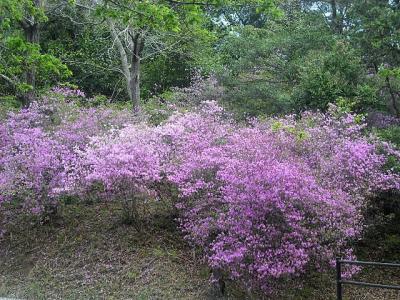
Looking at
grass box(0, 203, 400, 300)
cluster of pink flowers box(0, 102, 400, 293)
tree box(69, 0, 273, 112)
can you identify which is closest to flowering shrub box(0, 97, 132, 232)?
cluster of pink flowers box(0, 102, 400, 293)

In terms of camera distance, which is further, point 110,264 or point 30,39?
point 30,39

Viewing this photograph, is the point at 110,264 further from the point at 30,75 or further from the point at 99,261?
the point at 30,75

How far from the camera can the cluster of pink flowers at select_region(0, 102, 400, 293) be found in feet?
20.5

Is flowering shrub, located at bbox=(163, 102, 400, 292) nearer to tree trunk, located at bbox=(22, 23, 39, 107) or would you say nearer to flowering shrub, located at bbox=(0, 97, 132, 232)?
flowering shrub, located at bbox=(0, 97, 132, 232)

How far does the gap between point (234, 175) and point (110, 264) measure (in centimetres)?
301

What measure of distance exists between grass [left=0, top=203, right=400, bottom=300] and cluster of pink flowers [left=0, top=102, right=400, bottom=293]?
736 mm

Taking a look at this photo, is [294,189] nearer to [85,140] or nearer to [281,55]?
[85,140]

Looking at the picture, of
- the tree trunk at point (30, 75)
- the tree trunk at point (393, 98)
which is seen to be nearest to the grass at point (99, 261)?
the tree trunk at point (30, 75)

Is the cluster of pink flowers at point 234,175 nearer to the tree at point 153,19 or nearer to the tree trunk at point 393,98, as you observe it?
the tree trunk at point 393,98

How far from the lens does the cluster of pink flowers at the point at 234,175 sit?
20.5ft

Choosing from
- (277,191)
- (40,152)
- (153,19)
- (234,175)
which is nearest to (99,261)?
(40,152)

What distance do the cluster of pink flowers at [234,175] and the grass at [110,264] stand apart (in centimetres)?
74

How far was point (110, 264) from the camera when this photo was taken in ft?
27.3

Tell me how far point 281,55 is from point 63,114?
5.89 m
